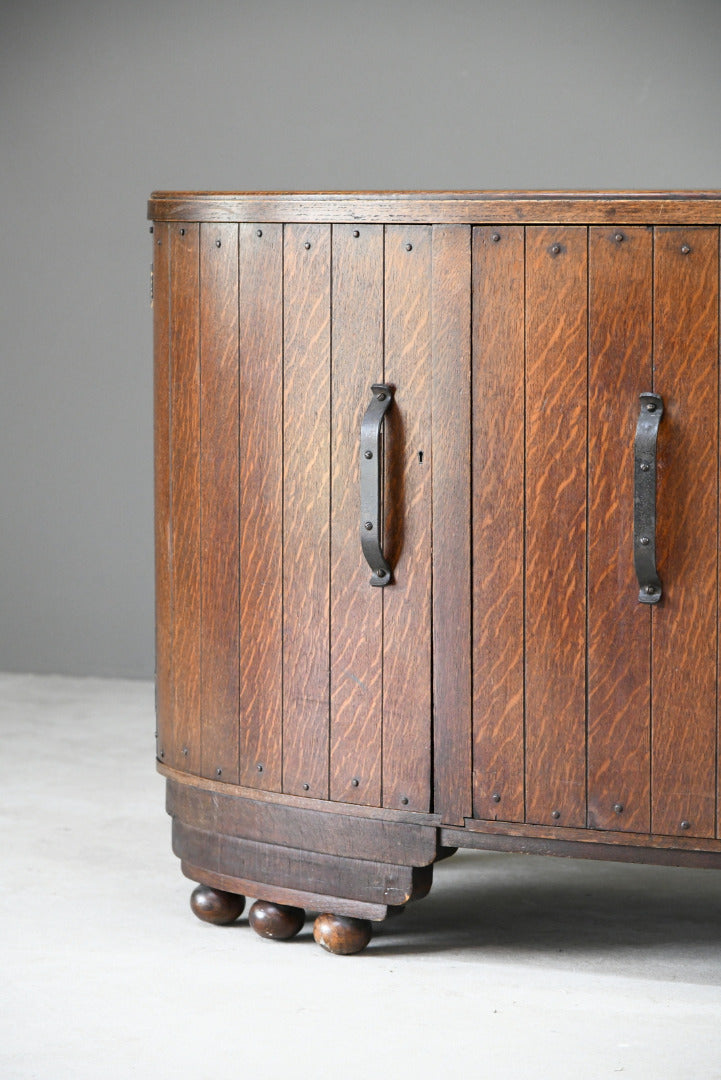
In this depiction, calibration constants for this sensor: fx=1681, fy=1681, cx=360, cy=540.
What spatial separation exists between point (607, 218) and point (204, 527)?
0.93 meters

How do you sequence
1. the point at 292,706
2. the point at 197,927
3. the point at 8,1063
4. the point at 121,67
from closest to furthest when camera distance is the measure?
the point at 8,1063 < the point at 292,706 < the point at 197,927 < the point at 121,67

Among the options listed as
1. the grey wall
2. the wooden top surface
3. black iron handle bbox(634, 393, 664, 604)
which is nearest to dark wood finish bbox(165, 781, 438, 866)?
black iron handle bbox(634, 393, 664, 604)

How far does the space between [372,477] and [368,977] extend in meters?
0.88

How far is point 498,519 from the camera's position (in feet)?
9.36

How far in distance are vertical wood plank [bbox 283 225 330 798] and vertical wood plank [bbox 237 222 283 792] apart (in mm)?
18

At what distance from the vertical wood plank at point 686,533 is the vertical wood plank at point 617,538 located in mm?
23

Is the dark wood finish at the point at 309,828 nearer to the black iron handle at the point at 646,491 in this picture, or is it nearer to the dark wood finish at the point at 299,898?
the dark wood finish at the point at 299,898

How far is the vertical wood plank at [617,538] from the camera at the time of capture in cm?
273

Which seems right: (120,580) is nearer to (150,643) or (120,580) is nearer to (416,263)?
(150,643)

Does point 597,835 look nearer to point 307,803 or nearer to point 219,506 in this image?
point 307,803

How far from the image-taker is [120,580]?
5.61 m

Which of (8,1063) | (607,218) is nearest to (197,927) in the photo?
(8,1063)

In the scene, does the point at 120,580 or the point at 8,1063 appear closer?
the point at 8,1063

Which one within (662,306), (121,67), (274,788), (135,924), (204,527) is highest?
(121,67)
